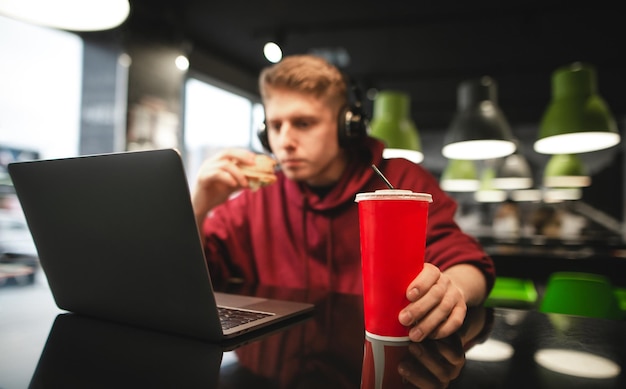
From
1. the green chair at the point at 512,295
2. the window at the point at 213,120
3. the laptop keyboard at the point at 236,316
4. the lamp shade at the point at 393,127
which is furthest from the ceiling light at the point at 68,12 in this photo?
the window at the point at 213,120

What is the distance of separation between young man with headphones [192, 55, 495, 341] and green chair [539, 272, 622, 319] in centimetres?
85

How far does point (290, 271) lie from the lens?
1620 mm

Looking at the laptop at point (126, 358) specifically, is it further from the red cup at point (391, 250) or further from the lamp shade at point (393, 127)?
the lamp shade at point (393, 127)

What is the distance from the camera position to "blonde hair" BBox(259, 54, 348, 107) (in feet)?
5.37

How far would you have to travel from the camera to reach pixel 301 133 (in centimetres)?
162

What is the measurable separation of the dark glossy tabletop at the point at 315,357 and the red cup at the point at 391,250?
0.05m

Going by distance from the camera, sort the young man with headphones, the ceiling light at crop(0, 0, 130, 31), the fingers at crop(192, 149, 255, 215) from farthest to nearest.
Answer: the young man with headphones
the fingers at crop(192, 149, 255, 215)
the ceiling light at crop(0, 0, 130, 31)

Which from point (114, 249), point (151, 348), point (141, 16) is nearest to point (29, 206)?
point (114, 249)

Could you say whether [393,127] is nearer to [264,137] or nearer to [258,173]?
[264,137]

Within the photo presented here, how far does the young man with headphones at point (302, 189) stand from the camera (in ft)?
4.97

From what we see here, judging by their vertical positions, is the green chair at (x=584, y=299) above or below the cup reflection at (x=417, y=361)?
below

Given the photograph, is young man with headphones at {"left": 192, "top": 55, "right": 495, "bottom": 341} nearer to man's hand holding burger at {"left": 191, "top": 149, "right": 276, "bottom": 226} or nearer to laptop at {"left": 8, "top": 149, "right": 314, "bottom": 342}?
man's hand holding burger at {"left": 191, "top": 149, "right": 276, "bottom": 226}

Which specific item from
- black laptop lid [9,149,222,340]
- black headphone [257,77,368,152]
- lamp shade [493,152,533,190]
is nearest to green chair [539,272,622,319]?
black headphone [257,77,368,152]

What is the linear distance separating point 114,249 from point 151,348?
18 cm
